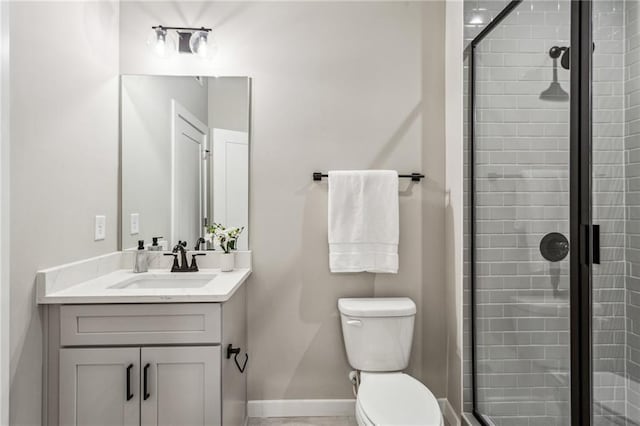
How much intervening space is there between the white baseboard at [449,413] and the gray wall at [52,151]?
177cm

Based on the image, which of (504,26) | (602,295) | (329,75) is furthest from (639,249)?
(329,75)

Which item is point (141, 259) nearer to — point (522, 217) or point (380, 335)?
point (380, 335)

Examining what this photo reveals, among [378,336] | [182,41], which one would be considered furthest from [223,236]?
[182,41]

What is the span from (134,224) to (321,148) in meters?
1.04

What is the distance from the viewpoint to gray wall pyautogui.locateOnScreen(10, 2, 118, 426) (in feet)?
4.49

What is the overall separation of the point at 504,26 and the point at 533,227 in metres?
0.83

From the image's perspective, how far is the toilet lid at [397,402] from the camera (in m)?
1.46

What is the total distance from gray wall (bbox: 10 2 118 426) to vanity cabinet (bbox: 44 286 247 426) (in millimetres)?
96

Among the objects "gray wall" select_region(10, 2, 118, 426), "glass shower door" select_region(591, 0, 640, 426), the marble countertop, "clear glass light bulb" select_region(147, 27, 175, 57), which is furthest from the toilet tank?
"clear glass light bulb" select_region(147, 27, 175, 57)

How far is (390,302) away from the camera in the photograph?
200cm

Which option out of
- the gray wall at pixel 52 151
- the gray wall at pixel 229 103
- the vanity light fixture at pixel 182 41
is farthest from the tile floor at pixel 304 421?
the vanity light fixture at pixel 182 41

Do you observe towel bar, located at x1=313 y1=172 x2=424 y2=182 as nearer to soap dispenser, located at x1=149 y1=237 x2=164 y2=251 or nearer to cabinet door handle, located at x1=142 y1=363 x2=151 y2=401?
soap dispenser, located at x1=149 y1=237 x2=164 y2=251

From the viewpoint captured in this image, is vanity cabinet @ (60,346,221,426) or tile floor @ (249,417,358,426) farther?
tile floor @ (249,417,358,426)

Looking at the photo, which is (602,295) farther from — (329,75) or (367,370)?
(329,75)
